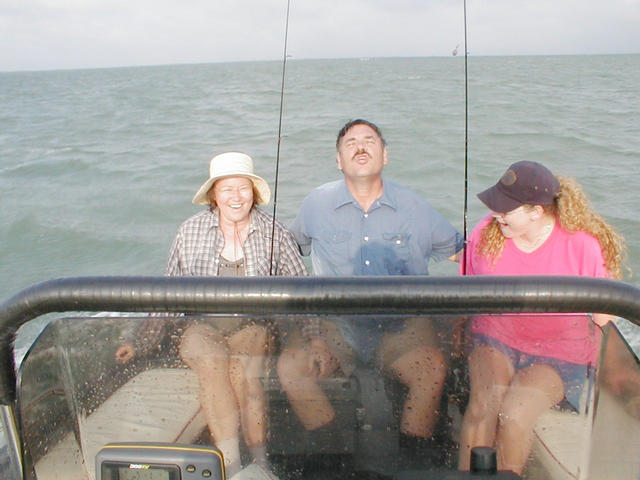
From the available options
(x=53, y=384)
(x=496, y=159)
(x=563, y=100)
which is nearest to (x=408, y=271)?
(x=53, y=384)

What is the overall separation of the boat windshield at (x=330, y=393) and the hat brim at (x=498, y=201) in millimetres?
1113

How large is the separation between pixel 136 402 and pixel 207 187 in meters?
1.75

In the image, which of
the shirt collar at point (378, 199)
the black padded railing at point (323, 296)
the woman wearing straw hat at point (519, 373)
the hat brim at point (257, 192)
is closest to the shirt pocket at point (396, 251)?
the shirt collar at point (378, 199)

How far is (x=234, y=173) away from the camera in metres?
2.96

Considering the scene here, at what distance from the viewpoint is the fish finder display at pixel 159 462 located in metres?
1.18

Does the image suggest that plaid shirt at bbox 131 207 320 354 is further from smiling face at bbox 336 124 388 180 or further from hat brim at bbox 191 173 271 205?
smiling face at bbox 336 124 388 180

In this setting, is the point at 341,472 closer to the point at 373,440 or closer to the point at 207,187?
the point at 373,440

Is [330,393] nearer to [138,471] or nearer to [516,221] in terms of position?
[138,471]

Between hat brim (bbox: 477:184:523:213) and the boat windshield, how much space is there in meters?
1.11

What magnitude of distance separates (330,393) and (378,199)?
6.27 feet

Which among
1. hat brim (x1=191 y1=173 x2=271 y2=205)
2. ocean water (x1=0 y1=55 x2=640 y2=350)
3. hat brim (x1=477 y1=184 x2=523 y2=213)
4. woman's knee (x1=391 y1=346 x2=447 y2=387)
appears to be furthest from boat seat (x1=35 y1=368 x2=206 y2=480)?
ocean water (x1=0 y1=55 x2=640 y2=350)

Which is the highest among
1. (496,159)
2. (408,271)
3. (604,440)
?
(496,159)

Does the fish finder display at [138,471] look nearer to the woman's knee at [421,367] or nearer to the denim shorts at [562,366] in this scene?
the woman's knee at [421,367]

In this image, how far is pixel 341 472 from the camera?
1438mm
